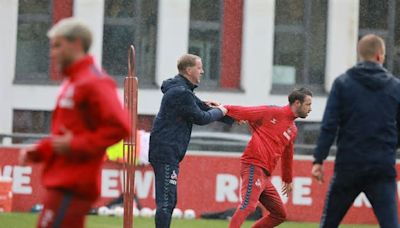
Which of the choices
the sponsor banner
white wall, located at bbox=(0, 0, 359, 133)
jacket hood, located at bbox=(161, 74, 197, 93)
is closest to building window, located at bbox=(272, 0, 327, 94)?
white wall, located at bbox=(0, 0, 359, 133)

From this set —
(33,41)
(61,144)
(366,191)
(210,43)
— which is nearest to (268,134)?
(366,191)

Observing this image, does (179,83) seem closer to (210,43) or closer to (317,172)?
(317,172)

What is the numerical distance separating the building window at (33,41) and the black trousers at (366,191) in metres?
24.3

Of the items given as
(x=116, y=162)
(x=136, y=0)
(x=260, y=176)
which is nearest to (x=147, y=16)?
(x=136, y=0)

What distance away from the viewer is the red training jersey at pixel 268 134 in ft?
42.8

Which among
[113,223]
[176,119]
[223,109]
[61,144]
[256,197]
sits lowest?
[113,223]

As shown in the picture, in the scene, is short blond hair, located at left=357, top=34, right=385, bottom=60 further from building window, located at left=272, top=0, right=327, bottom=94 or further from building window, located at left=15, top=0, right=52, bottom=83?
building window, located at left=272, top=0, right=327, bottom=94

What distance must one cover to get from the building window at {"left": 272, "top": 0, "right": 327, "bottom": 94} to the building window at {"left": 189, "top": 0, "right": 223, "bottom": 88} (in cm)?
160

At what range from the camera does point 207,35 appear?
110 ft

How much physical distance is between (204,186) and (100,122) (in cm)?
1401

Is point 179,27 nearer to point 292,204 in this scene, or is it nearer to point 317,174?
point 292,204

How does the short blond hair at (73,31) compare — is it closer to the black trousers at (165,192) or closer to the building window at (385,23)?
the black trousers at (165,192)

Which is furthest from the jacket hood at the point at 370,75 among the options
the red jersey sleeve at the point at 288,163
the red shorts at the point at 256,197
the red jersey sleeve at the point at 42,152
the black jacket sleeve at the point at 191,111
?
the red jersey sleeve at the point at 288,163

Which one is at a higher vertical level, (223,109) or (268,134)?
(223,109)
